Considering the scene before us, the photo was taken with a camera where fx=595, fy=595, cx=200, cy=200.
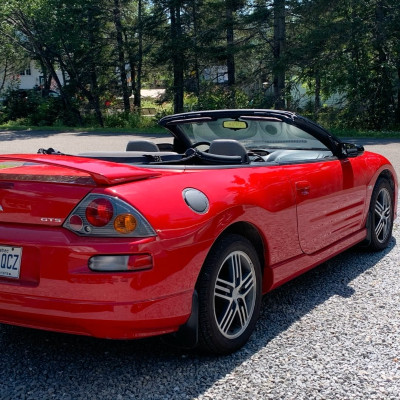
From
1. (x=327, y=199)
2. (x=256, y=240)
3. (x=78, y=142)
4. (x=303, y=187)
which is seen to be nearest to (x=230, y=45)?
(x=78, y=142)

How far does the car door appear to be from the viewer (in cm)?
418

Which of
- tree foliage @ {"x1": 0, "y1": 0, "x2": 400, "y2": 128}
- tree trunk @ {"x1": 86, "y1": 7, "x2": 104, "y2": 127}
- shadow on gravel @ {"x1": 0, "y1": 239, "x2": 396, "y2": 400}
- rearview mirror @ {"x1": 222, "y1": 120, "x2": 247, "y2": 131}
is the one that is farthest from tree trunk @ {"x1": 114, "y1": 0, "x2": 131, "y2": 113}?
shadow on gravel @ {"x1": 0, "y1": 239, "x2": 396, "y2": 400}

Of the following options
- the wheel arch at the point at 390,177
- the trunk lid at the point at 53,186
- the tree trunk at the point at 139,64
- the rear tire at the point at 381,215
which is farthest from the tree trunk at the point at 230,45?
the trunk lid at the point at 53,186

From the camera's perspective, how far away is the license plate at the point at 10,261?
9.99ft

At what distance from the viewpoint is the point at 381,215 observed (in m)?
5.66

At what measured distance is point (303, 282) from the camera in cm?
492

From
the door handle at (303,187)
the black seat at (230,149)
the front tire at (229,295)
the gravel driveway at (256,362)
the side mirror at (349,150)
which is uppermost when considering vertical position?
the black seat at (230,149)

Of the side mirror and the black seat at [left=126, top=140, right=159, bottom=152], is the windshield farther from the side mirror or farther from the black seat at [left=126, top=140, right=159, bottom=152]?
the black seat at [left=126, top=140, right=159, bottom=152]

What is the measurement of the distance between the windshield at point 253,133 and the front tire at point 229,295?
147 cm

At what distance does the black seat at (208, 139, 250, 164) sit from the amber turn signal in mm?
1285

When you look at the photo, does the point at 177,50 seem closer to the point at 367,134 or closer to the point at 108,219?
the point at 367,134

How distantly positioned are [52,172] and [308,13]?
2387cm

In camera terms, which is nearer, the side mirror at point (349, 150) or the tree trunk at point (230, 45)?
the side mirror at point (349, 150)

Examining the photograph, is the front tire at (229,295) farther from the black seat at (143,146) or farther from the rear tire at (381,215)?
the rear tire at (381,215)
